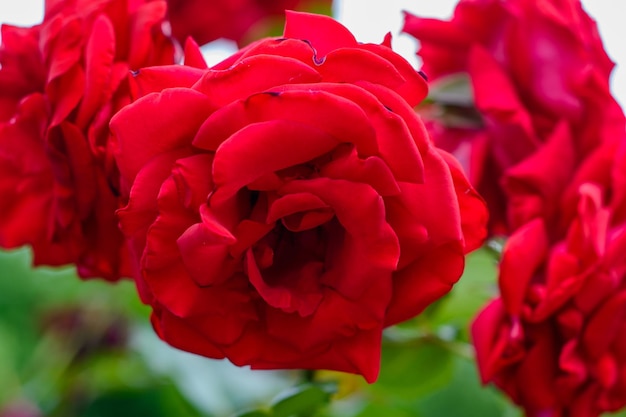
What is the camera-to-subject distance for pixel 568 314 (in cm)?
48

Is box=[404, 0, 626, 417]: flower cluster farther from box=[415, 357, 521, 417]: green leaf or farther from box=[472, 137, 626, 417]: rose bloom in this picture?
box=[415, 357, 521, 417]: green leaf

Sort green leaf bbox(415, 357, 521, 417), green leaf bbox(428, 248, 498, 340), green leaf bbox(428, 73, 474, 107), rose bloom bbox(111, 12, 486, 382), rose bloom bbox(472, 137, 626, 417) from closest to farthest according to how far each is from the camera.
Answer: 1. rose bloom bbox(111, 12, 486, 382)
2. rose bloom bbox(472, 137, 626, 417)
3. green leaf bbox(428, 73, 474, 107)
4. green leaf bbox(428, 248, 498, 340)
5. green leaf bbox(415, 357, 521, 417)

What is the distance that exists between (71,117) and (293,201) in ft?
0.50

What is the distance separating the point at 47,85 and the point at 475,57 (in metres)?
0.26

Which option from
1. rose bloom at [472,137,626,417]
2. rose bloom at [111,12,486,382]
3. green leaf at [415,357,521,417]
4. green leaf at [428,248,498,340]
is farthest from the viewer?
green leaf at [415,357,521,417]

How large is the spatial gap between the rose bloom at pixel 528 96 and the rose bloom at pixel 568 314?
2cm

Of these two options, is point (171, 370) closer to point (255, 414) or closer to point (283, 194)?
point (255, 414)

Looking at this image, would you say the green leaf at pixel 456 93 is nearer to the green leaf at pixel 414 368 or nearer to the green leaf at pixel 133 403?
the green leaf at pixel 414 368

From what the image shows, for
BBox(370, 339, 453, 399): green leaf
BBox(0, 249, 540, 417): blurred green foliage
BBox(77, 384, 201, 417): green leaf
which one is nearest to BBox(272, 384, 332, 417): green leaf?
BBox(0, 249, 540, 417): blurred green foliage

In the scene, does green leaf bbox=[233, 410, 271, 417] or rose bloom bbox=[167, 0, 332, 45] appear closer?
green leaf bbox=[233, 410, 271, 417]

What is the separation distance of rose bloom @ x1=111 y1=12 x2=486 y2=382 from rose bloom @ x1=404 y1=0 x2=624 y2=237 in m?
0.13

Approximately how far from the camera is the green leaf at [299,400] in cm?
52

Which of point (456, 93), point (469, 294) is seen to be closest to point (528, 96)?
point (456, 93)

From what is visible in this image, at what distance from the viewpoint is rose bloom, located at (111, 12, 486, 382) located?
331 mm
